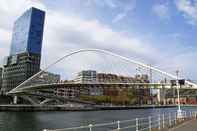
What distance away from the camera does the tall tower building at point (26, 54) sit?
537 feet

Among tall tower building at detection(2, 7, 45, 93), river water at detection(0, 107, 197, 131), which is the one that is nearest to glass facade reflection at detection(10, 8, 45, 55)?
tall tower building at detection(2, 7, 45, 93)

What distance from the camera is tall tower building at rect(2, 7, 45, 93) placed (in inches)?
6447

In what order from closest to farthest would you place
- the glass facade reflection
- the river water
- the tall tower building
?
1. the river water
2. the tall tower building
3. the glass facade reflection

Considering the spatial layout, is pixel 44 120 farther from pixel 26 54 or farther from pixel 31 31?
pixel 31 31

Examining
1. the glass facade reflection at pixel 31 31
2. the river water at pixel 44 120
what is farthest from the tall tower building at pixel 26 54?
the river water at pixel 44 120

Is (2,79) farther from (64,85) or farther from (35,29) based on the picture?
(64,85)

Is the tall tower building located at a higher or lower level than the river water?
higher

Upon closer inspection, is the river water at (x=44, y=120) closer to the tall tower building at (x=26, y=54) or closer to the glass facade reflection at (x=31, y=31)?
the tall tower building at (x=26, y=54)

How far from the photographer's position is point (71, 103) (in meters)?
146

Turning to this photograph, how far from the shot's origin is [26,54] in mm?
162125

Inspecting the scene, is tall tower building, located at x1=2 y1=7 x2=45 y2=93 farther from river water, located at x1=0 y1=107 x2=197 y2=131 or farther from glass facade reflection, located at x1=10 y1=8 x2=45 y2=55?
river water, located at x1=0 y1=107 x2=197 y2=131

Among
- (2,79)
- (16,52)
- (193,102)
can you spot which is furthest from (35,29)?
(193,102)

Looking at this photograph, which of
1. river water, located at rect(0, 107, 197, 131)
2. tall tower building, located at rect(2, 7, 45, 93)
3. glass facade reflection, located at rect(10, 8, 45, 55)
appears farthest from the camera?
glass facade reflection, located at rect(10, 8, 45, 55)

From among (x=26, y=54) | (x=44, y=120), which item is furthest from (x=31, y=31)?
(x=44, y=120)
